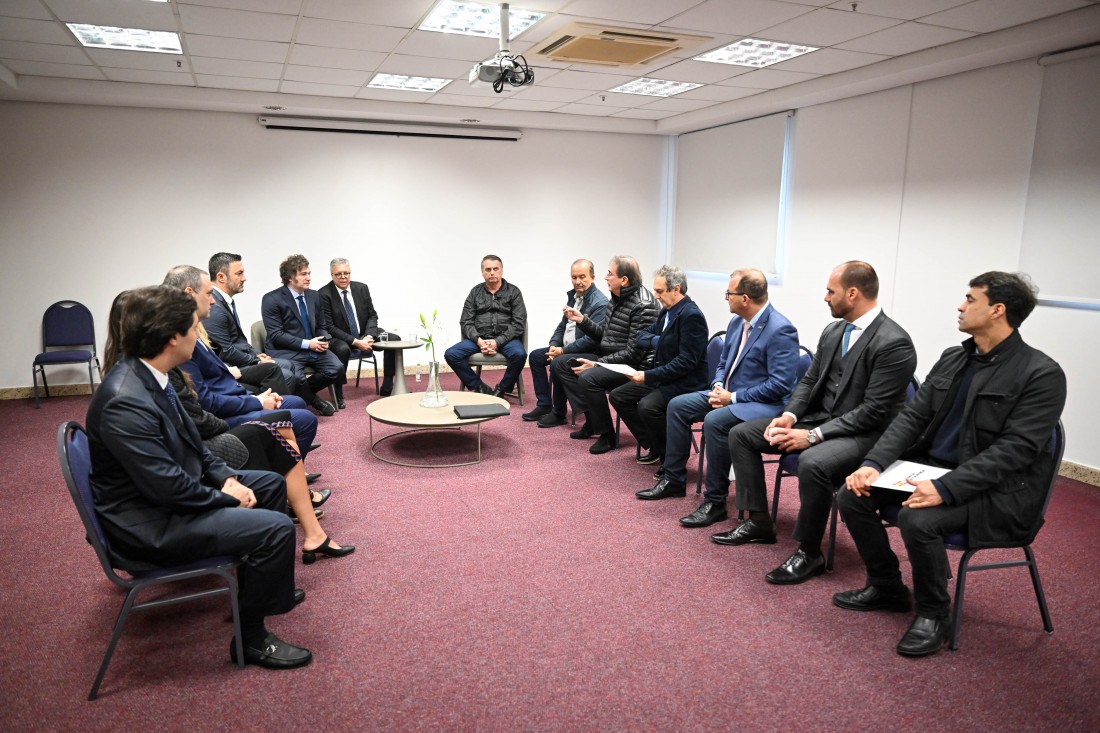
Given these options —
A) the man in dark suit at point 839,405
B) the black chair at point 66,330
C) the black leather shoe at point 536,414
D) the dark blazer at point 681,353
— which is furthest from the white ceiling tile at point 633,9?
the black chair at point 66,330

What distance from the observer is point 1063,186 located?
4562mm

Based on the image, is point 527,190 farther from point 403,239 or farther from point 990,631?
point 990,631

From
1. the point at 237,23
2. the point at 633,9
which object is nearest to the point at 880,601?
the point at 633,9

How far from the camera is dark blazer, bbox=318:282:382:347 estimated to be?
21.1 feet

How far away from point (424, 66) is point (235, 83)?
192cm

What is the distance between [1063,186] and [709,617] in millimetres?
3878

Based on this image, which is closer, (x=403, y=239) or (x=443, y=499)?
(x=443, y=499)

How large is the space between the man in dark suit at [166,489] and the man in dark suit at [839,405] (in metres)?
2.10

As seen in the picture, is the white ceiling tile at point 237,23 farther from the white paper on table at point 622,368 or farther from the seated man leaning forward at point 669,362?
the white paper on table at point 622,368

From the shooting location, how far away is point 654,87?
636 cm

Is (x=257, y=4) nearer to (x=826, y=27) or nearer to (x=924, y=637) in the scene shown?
(x=826, y=27)

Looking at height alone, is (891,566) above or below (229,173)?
below

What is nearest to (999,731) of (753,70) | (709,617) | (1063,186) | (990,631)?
(990,631)

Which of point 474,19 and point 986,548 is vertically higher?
point 474,19
